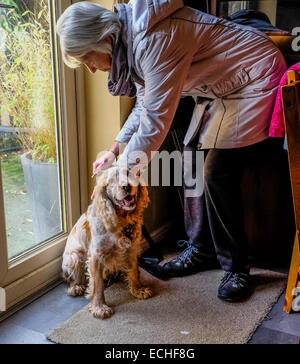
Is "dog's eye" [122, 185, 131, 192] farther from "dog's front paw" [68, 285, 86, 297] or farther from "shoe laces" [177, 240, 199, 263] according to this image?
"shoe laces" [177, 240, 199, 263]

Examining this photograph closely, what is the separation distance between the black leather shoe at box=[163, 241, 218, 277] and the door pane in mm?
677

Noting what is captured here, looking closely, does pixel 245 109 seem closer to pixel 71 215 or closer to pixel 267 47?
pixel 267 47

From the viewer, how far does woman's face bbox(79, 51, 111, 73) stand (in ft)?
5.30

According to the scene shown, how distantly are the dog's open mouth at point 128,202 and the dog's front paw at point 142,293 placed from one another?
500 millimetres

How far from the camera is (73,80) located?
2.23 metres

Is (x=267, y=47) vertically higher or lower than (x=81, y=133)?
higher

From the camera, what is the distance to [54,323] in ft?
6.28

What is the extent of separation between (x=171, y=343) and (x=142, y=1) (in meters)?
1.35

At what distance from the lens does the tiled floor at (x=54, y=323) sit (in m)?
1.79

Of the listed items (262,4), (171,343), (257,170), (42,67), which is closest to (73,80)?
(42,67)

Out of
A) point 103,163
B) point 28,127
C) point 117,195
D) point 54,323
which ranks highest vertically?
point 28,127

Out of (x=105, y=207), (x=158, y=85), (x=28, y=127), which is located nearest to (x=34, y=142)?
(x=28, y=127)

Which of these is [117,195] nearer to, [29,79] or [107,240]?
[107,240]

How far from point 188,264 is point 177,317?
18.7 inches
